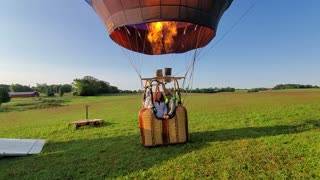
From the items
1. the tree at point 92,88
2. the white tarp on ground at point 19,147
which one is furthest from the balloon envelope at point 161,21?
the tree at point 92,88

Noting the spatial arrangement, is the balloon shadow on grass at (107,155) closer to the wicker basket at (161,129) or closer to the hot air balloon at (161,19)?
the wicker basket at (161,129)

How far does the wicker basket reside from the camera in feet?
26.9

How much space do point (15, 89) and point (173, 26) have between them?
12823cm

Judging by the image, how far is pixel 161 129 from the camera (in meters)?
8.26

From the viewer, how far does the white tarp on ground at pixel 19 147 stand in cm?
820

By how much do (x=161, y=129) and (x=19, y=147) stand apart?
5072 millimetres

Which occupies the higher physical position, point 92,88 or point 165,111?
A: point 92,88

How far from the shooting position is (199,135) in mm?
9672

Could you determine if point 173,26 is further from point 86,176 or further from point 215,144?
point 86,176

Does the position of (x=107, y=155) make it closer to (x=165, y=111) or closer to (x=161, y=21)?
(x=165, y=111)

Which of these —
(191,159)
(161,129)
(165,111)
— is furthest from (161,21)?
(191,159)

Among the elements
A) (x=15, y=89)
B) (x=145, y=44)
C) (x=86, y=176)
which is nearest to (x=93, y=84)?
(x=15, y=89)

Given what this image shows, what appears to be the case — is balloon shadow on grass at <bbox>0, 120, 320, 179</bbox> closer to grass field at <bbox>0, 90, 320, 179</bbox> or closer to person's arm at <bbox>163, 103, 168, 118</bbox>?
grass field at <bbox>0, 90, 320, 179</bbox>

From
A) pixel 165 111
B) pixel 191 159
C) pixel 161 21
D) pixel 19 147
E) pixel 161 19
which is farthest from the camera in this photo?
pixel 19 147
